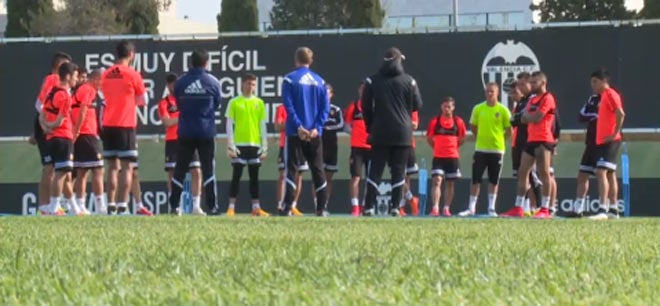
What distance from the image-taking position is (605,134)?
14.4 m

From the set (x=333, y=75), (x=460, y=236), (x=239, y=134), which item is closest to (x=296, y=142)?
(x=239, y=134)

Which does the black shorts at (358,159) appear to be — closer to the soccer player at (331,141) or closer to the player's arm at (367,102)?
the soccer player at (331,141)

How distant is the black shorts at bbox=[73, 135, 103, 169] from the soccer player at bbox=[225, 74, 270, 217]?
1375 millimetres

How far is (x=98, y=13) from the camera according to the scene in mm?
53000

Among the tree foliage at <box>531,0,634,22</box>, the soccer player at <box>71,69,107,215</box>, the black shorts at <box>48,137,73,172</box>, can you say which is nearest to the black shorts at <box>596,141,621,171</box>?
the soccer player at <box>71,69,107,215</box>

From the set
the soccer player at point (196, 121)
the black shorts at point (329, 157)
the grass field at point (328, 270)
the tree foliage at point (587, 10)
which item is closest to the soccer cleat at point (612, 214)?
the black shorts at point (329, 157)

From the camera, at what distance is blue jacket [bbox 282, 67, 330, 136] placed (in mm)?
13773

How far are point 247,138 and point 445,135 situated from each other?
153 inches

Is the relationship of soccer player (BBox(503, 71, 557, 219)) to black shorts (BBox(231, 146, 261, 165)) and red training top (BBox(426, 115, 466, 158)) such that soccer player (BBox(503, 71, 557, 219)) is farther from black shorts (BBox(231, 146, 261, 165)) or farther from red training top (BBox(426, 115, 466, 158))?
red training top (BBox(426, 115, 466, 158))

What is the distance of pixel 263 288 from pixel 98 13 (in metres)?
50.0

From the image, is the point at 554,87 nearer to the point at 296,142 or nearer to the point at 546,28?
the point at 546,28

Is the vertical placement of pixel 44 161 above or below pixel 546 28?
below

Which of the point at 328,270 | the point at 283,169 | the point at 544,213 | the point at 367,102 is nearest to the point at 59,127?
the point at 367,102

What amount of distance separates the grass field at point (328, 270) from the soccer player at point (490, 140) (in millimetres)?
9235
